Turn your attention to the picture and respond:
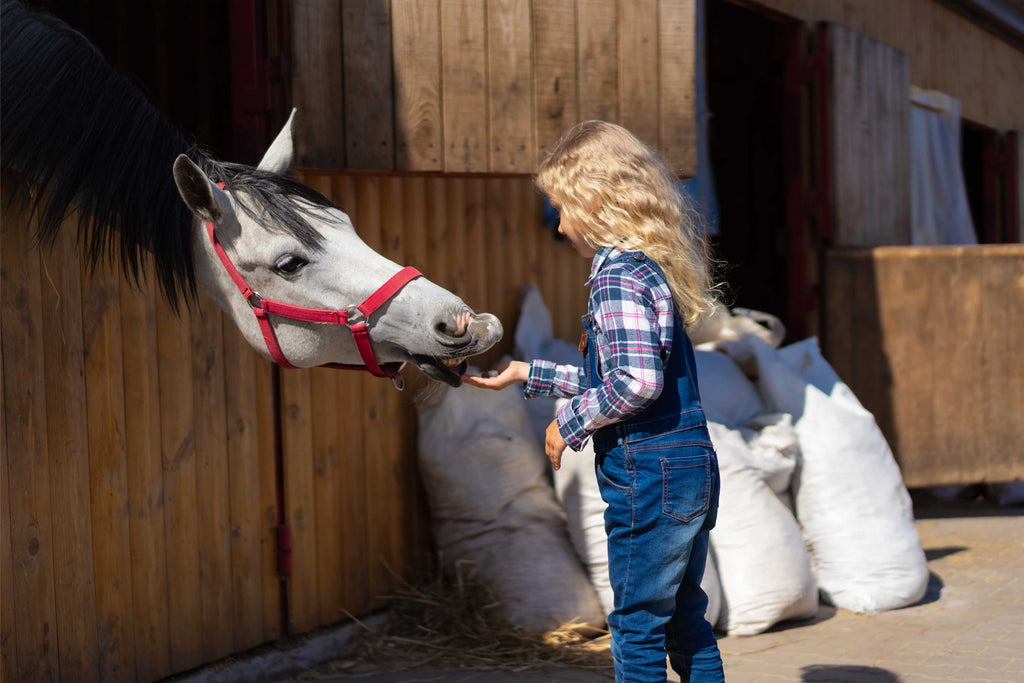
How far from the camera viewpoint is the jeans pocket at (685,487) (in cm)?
198

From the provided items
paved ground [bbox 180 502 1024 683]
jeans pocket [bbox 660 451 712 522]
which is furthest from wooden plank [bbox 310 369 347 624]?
jeans pocket [bbox 660 451 712 522]

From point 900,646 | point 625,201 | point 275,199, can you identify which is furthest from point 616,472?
point 900,646

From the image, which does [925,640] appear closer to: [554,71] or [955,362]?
[955,362]

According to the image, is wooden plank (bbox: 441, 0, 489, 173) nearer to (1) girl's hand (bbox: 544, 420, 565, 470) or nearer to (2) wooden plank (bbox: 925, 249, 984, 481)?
(1) girl's hand (bbox: 544, 420, 565, 470)

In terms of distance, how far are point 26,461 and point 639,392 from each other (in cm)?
163

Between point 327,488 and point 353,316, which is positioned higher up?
point 353,316

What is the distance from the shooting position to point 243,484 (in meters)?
3.17

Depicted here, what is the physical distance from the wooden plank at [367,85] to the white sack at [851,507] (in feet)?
6.61

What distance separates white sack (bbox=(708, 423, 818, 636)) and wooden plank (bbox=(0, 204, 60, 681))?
6.98 feet

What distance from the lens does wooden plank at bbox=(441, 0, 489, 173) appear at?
120 inches

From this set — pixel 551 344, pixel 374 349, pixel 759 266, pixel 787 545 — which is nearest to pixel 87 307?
pixel 374 349

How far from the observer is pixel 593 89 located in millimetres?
3285

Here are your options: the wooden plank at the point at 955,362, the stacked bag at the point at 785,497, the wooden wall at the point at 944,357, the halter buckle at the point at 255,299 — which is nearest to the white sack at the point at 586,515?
the stacked bag at the point at 785,497

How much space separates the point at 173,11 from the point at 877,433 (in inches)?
127
